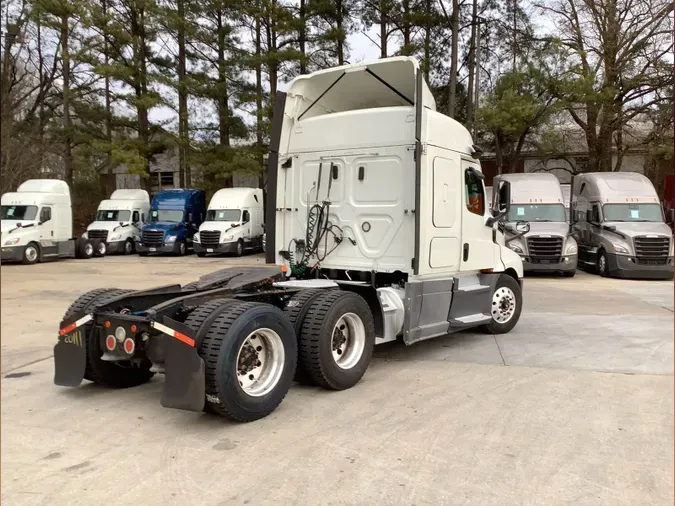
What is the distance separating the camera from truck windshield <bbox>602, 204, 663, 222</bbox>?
1683 centimetres

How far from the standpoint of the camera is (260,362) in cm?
473

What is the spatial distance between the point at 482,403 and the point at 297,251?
3227mm

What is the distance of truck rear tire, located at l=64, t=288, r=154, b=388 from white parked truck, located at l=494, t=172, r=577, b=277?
39.7ft

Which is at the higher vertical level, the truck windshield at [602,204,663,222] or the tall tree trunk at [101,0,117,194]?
the tall tree trunk at [101,0,117,194]

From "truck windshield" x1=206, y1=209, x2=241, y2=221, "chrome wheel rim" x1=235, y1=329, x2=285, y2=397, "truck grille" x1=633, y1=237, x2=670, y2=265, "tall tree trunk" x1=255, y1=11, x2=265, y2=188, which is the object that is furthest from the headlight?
"tall tree trunk" x1=255, y1=11, x2=265, y2=188

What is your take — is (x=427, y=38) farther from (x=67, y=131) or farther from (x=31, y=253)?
(x=31, y=253)

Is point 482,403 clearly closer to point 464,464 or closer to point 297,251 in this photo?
point 464,464

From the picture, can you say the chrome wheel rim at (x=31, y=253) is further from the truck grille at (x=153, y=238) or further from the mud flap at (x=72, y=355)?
the mud flap at (x=72, y=355)

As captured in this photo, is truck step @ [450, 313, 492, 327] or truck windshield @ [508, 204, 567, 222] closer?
truck step @ [450, 313, 492, 327]

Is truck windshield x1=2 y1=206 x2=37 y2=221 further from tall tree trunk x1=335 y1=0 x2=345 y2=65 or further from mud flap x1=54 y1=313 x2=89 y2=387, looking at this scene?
mud flap x1=54 y1=313 x2=89 y2=387

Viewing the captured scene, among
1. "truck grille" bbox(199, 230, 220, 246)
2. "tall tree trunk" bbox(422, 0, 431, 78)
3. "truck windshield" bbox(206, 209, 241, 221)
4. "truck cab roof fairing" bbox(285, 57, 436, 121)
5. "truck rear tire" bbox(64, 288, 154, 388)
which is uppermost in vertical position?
"tall tree trunk" bbox(422, 0, 431, 78)

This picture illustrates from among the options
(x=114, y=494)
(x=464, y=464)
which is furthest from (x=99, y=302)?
(x=464, y=464)

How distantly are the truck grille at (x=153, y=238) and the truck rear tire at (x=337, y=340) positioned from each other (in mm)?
19866

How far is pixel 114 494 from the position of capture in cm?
335
